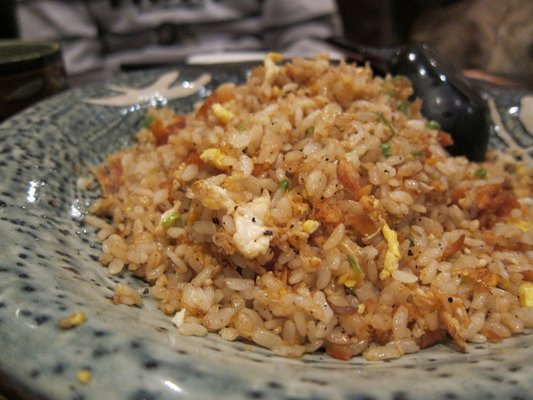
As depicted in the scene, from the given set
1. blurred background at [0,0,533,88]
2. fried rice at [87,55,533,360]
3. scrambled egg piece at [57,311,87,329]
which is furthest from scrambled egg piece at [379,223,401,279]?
blurred background at [0,0,533,88]

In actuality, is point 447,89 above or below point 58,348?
above

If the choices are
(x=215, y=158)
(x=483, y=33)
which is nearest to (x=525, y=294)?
(x=215, y=158)

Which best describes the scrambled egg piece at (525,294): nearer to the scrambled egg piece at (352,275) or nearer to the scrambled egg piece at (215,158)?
the scrambled egg piece at (352,275)

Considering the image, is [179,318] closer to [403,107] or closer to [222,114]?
[222,114]

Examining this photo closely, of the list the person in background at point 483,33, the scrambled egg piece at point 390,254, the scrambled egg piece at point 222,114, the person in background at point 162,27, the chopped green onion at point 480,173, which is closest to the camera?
the scrambled egg piece at point 390,254

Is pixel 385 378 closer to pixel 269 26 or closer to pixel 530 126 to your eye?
pixel 530 126

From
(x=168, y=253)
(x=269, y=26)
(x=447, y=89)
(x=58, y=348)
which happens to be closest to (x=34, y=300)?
(x=58, y=348)

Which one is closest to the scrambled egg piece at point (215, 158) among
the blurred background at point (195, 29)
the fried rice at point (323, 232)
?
the fried rice at point (323, 232)
